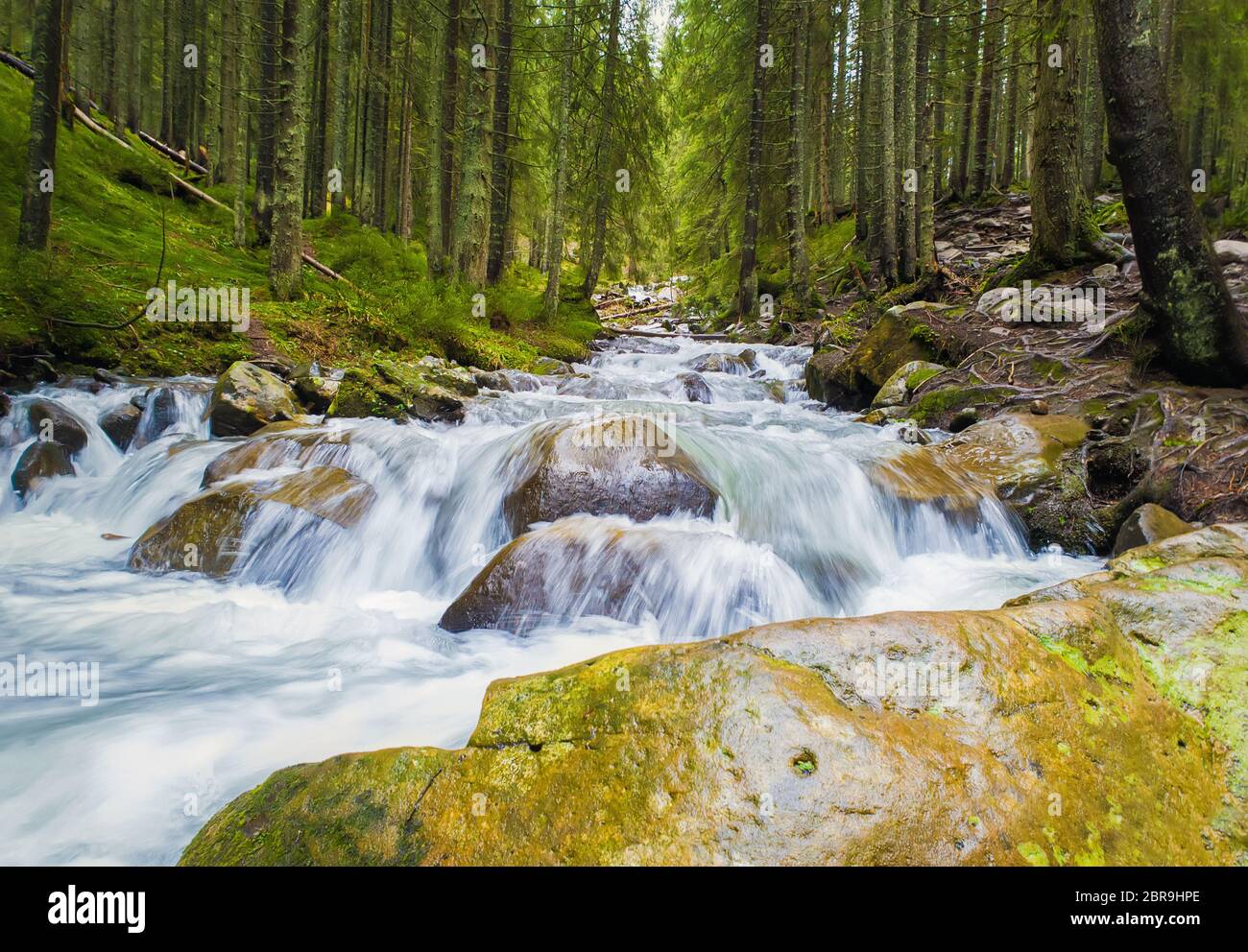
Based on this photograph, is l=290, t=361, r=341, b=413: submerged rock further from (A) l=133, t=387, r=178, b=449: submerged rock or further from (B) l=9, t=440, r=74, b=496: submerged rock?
(B) l=9, t=440, r=74, b=496: submerged rock

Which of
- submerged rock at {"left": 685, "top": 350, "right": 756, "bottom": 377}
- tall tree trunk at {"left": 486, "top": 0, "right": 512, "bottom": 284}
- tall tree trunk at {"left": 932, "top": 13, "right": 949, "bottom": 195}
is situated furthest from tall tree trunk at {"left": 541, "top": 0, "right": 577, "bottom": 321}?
tall tree trunk at {"left": 932, "top": 13, "right": 949, "bottom": 195}

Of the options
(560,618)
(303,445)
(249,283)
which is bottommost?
(560,618)

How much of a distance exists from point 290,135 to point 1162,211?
36.2 ft

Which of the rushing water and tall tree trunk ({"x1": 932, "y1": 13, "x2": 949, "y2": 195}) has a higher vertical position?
tall tree trunk ({"x1": 932, "y1": 13, "x2": 949, "y2": 195})

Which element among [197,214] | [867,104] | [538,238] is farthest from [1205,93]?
[197,214]

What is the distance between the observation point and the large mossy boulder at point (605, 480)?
4.98 m

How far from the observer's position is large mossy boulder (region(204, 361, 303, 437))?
23.0 feet

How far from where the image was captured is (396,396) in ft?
25.9

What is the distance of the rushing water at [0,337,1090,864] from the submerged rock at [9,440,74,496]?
0.10 metres

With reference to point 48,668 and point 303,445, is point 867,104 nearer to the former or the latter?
point 303,445
